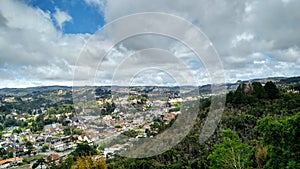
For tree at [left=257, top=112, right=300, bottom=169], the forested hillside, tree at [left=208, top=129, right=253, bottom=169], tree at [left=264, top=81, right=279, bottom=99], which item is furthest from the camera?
tree at [left=264, top=81, right=279, bottom=99]

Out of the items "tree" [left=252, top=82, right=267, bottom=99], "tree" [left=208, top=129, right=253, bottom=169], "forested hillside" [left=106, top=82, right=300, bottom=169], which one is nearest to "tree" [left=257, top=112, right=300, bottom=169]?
"forested hillside" [left=106, top=82, right=300, bottom=169]

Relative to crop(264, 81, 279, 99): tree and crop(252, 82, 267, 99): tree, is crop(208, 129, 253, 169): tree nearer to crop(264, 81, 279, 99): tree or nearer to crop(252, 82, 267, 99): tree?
crop(252, 82, 267, 99): tree

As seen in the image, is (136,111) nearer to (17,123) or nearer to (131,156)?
(131,156)

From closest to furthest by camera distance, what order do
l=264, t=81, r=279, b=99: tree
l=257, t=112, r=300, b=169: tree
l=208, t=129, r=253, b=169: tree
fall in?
l=257, t=112, r=300, b=169: tree → l=208, t=129, r=253, b=169: tree → l=264, t=81, r=279, b=99: tree

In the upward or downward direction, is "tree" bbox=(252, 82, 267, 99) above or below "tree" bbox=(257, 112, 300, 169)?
above

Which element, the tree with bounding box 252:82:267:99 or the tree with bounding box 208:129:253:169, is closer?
the tree with bounding box 208:129:253:169

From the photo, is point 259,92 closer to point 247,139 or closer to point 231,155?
point 247,139

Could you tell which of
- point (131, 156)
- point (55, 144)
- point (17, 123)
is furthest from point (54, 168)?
point (17, 123)

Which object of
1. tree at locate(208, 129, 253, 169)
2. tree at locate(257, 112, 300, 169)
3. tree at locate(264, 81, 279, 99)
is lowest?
tree at locate(208, 129, 253, 169)
